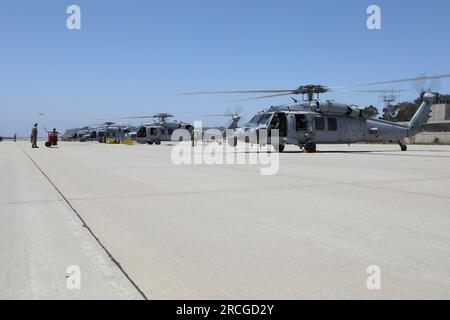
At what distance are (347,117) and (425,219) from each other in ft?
65.9

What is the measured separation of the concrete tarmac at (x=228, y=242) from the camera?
3.17m

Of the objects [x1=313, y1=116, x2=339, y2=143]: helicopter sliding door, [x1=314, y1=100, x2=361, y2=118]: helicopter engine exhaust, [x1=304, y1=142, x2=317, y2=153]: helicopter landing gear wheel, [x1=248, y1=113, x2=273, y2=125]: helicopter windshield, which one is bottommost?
[x1=304, y1=142, x2=317, y2=153]: helicopter landing gear wheel

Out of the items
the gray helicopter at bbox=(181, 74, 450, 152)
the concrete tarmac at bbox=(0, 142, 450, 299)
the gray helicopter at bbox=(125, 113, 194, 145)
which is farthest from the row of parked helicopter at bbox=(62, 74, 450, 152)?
the gray helicopter at bbox=(125, 113, 194, 145)

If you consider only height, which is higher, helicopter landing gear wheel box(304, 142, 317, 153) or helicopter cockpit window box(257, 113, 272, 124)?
helicopter cockpit window box(257, 113, 272, 124)

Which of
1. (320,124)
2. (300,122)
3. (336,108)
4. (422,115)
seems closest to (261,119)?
(300,122)

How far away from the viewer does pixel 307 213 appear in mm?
5848

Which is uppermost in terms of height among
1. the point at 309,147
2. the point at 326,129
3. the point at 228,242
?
the point at 326,129

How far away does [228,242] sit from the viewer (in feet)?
14.5

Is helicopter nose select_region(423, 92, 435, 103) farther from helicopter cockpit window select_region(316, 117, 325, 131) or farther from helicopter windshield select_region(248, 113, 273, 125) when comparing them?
helicopter windshield select_region(248, 113, 273, 125)

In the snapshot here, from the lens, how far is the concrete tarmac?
125 inches

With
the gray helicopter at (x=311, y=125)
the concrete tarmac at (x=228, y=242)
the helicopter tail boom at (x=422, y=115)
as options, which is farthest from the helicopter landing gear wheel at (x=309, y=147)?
the concrete tarmac at (x=228, y=242)

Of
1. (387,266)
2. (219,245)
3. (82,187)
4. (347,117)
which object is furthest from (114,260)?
(347,117)

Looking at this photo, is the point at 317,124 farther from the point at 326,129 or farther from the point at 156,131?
the point at 156,131
